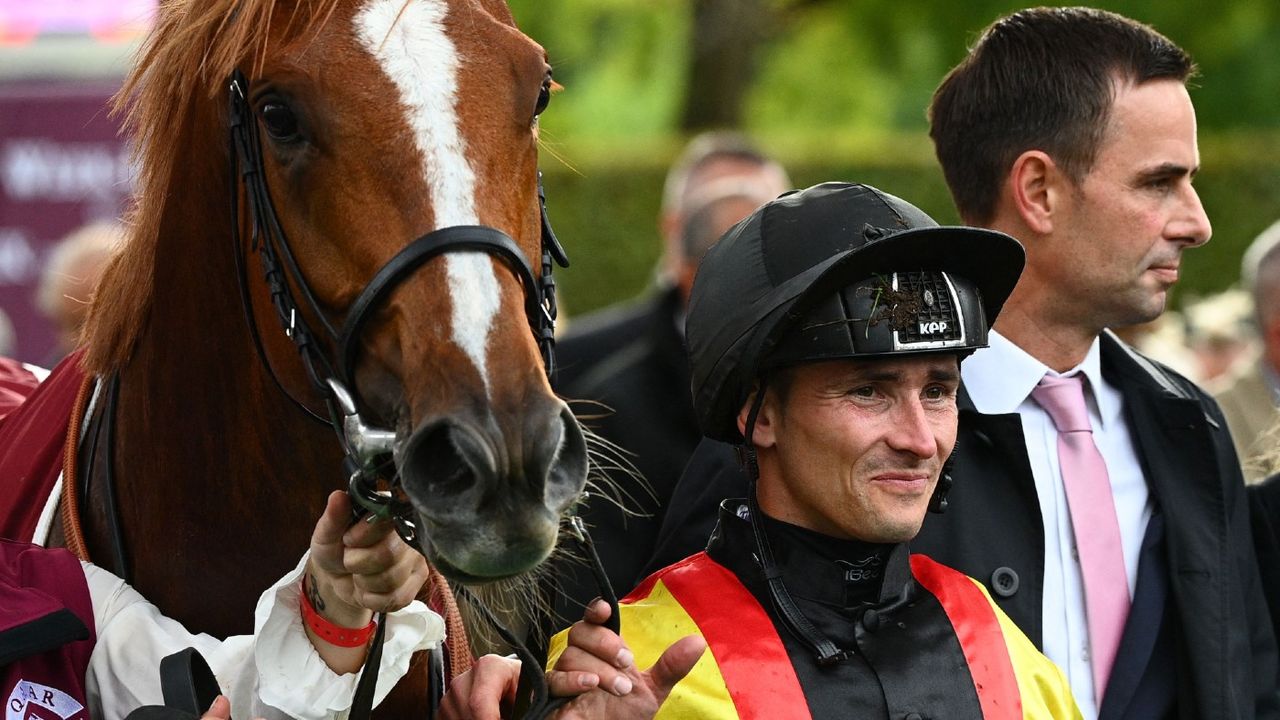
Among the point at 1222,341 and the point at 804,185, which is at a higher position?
the point at 1222,341

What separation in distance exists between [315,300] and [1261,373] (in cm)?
426

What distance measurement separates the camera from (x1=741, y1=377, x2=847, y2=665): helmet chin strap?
2508 mm

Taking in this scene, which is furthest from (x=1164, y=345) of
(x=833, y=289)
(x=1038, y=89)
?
(x=833, y=289)

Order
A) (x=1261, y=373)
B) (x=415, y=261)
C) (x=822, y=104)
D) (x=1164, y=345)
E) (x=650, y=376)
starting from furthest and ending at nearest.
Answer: (x=822, y=104) < (x=1164, y=345) < (x=1261, y=373) < (x=650, y=376) < (x=415, y=261)

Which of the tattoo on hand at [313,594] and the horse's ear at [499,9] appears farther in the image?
the horse's ear at [499,9]

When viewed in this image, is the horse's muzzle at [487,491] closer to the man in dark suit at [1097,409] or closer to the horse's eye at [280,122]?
the horse's eye at [280,122]

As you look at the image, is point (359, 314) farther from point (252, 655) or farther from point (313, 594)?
point (252, 655)

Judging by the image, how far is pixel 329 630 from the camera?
2.29 m

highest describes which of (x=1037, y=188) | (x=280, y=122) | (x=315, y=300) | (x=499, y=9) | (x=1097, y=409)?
(x=499, y=9)

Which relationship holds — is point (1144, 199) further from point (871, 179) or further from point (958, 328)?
point (871, 179)

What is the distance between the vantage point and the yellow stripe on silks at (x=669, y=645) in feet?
7.94

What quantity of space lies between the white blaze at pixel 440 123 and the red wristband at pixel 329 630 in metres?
0.50

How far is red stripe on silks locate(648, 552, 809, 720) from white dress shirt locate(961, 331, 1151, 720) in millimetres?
756

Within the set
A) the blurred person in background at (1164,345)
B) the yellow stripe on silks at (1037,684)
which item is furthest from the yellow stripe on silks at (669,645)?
the blurred person in background at (1164,345)
